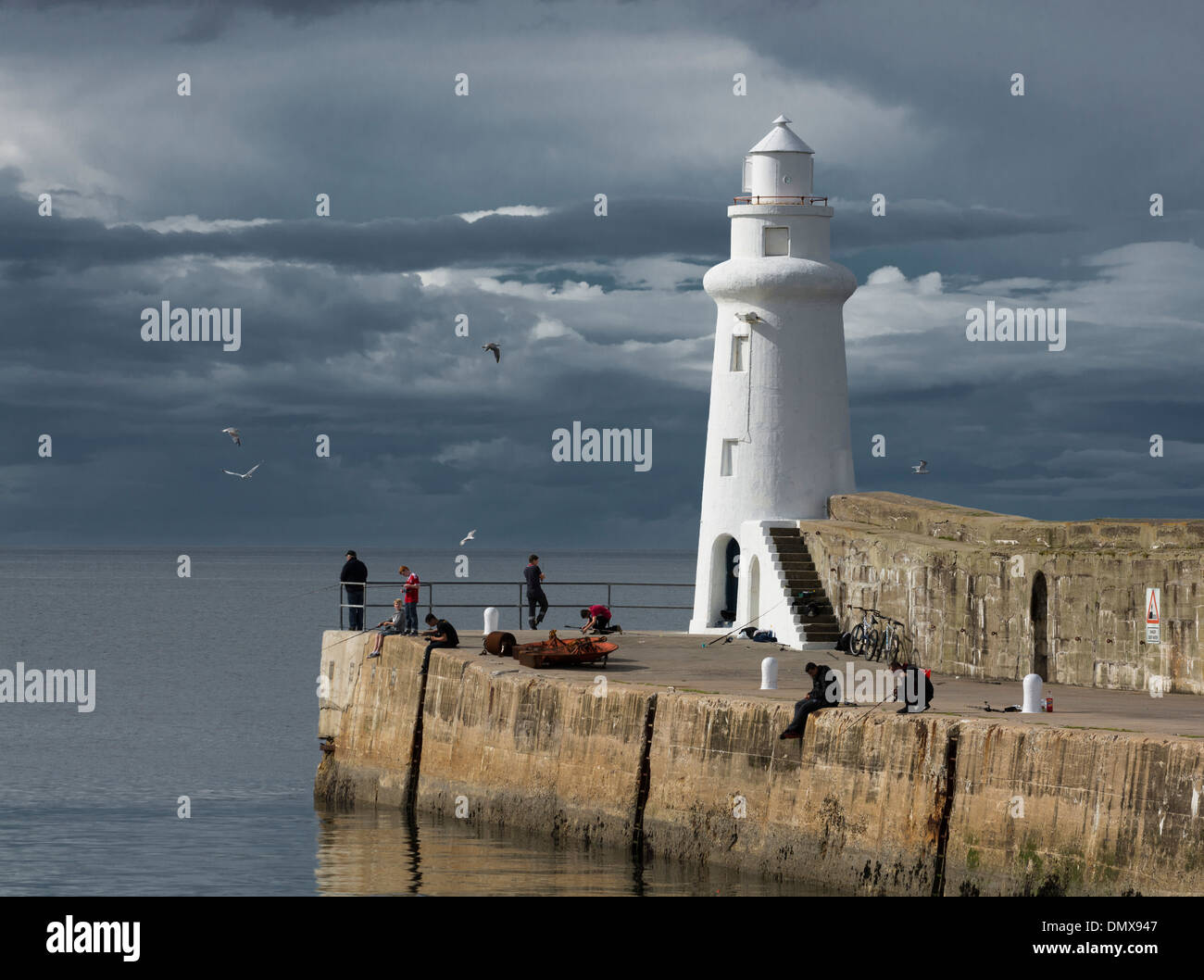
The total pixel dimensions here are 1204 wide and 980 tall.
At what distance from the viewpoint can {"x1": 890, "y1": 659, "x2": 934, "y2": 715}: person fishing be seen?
23.4 meters

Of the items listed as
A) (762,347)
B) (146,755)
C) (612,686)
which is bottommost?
(146,755)

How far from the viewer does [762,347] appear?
36438 millimetres

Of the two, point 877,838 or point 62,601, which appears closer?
point 877,838

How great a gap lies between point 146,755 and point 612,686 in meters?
22.6

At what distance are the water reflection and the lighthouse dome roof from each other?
48.8ft

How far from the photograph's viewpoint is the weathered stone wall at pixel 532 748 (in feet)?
87.6

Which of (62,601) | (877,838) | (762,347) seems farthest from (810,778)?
(62,601)

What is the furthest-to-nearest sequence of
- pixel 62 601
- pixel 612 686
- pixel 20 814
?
pixel 62 601 → pixel 20 814 → pixel 612 686

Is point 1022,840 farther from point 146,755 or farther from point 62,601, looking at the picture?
point 62,601

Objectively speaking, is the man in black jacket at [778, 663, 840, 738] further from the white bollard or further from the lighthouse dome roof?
the lighthouse dome roof

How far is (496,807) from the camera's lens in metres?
29.2

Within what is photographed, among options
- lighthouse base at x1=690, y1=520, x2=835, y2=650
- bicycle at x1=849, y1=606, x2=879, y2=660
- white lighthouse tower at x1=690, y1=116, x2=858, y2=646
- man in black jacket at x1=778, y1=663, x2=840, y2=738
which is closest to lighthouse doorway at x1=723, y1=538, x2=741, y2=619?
lighthouse base at x1=690, y1=520, x2=835, y2=650
